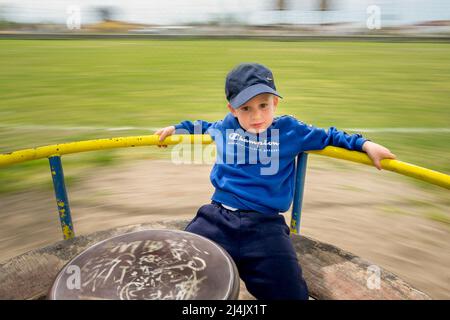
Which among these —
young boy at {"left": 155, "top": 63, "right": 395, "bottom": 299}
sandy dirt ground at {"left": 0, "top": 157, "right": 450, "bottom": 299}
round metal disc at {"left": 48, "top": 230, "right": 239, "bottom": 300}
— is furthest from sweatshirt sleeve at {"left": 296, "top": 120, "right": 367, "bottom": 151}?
sandy dirt ground at {"left": 0, "top": 157, "right": 450, "bottom": 299}

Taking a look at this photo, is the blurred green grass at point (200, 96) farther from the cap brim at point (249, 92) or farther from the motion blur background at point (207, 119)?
the cap brim at point (249, 92)

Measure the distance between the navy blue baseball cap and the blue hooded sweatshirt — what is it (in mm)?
183

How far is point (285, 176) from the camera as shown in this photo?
5.66ft

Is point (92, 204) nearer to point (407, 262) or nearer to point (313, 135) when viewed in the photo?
point (313, 135)

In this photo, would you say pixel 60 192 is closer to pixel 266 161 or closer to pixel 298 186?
pixel 266 161

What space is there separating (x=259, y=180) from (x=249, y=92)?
38cm

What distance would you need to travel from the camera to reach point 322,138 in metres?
1.70

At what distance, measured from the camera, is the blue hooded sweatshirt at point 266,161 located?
166cm

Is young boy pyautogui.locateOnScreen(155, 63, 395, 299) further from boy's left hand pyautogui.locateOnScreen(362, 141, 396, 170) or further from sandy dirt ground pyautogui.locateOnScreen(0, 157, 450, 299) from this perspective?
sandy dirt ground pyautogui.locateOnScreen(0, 157, 450, 299)

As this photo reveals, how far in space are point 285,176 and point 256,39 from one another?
2431cm

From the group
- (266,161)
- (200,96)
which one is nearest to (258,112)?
(266,161)

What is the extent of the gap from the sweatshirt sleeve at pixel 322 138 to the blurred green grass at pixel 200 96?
8.29 ft
